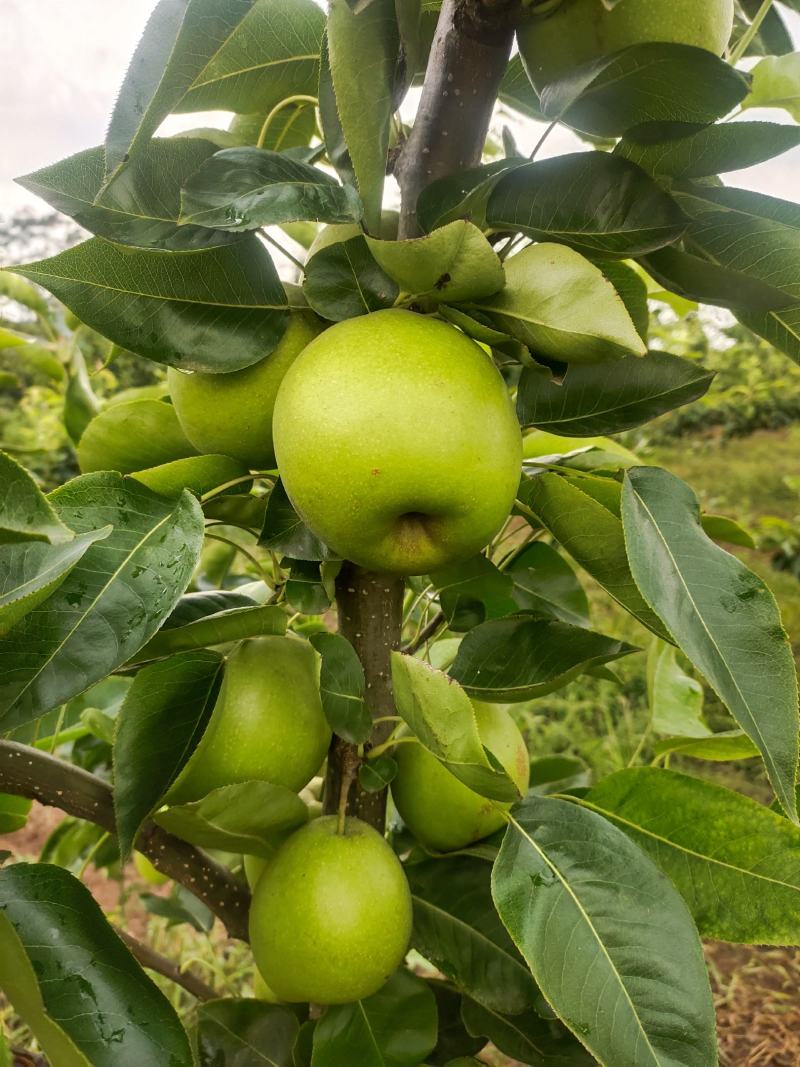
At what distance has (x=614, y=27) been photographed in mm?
583

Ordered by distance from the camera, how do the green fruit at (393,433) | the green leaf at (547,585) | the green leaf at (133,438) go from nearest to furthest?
the green fruit at (393,433)
the green leaf at (133,438)
the green leaf at (547,585)

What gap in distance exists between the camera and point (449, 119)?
0.65 m

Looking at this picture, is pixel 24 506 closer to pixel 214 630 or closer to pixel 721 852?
pixel 214 630

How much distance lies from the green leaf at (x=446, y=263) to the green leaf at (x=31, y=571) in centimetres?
24

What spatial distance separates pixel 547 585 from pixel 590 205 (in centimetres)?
50

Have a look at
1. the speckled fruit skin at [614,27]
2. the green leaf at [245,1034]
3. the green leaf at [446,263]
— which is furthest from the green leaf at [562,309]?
the green leaf at [245,1034]

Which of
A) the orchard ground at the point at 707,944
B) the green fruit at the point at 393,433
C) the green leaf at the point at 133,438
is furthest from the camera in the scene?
the orchard ground at the point at 707,944

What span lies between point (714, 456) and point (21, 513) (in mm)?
6735

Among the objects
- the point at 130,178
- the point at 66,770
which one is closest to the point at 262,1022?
the point at 66,770

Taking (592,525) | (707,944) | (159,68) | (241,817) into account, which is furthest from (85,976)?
(707,944)

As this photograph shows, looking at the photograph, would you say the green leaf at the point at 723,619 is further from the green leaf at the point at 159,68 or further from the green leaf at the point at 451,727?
the green leaf at the point at 159,68

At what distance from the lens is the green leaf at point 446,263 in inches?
20.1

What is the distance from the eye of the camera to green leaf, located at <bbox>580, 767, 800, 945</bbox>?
2.07ft

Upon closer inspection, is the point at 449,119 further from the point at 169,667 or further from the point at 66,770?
the point at 66,770
